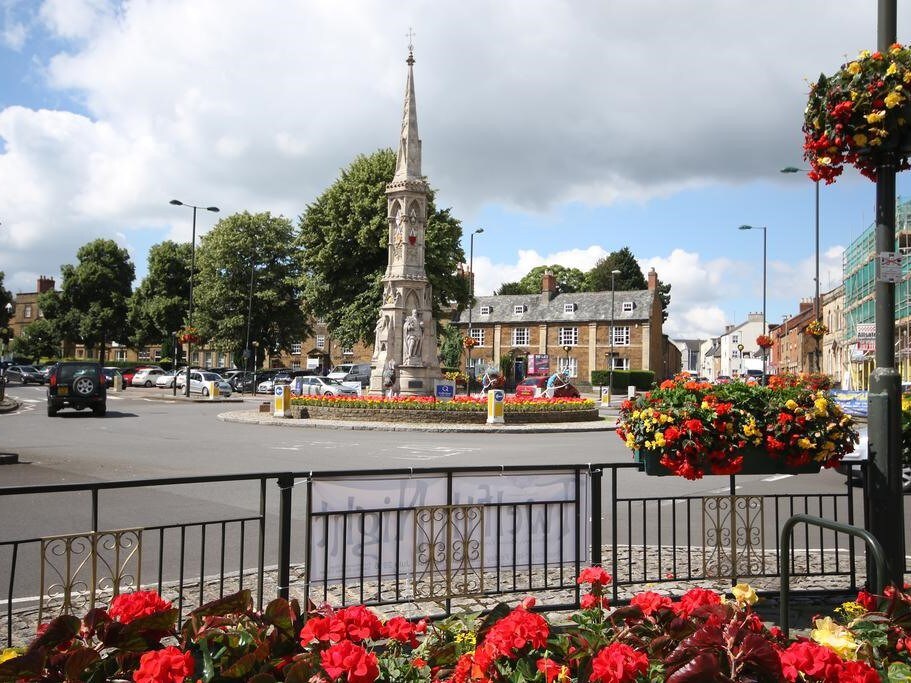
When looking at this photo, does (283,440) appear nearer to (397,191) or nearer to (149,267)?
(397,191)

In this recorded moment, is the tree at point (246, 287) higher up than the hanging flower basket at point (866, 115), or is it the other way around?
the tree at point (246, 287)

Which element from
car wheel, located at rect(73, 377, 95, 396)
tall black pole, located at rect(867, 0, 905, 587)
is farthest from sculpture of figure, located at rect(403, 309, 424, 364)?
tall black pole, located at rect(867, 0, 905, 587)

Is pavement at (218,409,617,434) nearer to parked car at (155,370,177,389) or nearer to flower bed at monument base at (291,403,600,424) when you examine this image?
flower bed at monument base at (291,403,600,424)

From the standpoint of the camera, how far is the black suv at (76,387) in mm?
27797

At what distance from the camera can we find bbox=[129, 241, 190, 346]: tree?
7094cm

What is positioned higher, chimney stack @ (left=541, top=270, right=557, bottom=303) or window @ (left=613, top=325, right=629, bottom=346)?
chimney stack @ (left=541, top=270, right=557, bottom=303)

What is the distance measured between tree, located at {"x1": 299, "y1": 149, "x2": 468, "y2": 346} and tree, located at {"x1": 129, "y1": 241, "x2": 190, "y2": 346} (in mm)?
27506

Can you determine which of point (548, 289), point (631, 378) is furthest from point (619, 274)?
point (631, 378)

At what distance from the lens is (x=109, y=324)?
2965 inches

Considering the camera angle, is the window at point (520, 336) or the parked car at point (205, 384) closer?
the parked car at point (205, 384)

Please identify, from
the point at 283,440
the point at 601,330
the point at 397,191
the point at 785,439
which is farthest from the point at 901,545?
the point at 601,330

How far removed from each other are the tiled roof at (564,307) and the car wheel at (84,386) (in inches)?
1932

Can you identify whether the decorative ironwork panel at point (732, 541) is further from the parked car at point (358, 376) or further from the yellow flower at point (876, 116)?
the parked car at point (358, 376)

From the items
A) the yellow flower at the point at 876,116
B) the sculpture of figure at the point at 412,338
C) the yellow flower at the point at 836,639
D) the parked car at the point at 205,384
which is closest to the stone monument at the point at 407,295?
the sculpture of figure at the point at 412,338
